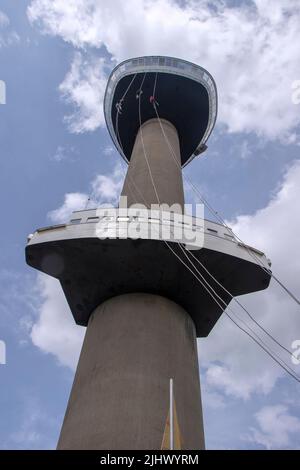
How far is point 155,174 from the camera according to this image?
20312mm

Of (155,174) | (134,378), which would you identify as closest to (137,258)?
(134,378)

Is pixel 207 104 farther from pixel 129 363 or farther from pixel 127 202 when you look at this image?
pixel 129 363

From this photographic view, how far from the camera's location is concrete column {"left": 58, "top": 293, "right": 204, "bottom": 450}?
10703 millimetres

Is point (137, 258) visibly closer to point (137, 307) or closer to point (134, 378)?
point (137, 307)

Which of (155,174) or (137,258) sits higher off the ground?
(155,174)

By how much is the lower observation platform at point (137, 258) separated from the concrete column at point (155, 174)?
4.22 m

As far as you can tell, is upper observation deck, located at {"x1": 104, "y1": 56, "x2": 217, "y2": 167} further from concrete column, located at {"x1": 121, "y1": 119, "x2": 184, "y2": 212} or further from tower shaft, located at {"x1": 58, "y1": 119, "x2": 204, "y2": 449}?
tower shaft, located at {"x1": 58, "y1": 119, "x2": 204, "y2": 449}

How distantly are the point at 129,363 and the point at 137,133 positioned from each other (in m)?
19.1

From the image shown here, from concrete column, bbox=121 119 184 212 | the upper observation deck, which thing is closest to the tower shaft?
concrete column, bbox=121 119 184 212

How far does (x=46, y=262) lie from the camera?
14.3 meters

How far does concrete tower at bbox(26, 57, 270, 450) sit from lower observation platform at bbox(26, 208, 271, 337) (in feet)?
0.11

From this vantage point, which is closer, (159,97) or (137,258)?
(137,258)

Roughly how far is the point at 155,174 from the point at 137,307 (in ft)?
27.4

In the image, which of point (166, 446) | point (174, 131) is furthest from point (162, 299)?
point (174, 131)
